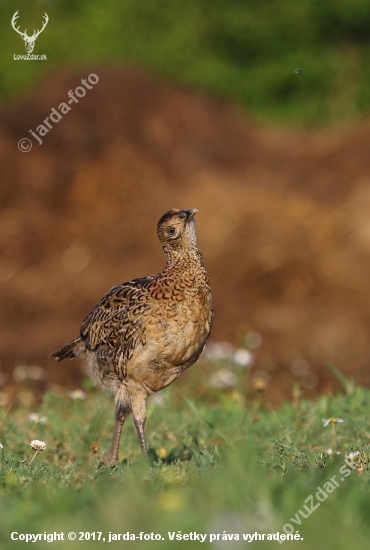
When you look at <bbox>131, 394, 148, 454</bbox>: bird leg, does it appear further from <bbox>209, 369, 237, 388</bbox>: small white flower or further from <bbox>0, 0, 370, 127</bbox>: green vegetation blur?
<bbox>0, 0, 370, 127</bbox>: green vegetation blur

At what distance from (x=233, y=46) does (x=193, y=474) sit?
23900 mm

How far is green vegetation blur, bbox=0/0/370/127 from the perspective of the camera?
24938mm

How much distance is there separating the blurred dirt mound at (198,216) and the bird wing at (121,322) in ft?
12.1

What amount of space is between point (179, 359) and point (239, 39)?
2256 cm

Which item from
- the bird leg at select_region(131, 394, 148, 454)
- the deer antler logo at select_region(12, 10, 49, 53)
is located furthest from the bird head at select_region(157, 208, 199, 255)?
the deer antler logo at select_region(12, 10, 49, 53)

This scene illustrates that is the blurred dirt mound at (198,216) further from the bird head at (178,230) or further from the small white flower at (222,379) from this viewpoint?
the bird head at (178,230)

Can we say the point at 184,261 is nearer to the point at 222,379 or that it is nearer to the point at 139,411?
the point at 139,411

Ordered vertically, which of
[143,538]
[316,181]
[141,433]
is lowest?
[143,538]

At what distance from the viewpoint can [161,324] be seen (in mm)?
5465

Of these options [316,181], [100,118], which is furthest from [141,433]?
[100,118]

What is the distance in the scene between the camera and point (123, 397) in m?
5.83

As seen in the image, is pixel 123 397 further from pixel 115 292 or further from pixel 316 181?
pixel 316 181

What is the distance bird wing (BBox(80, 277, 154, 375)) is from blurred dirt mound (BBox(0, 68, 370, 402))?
369cm

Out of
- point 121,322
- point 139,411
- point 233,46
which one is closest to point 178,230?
point 121,322
